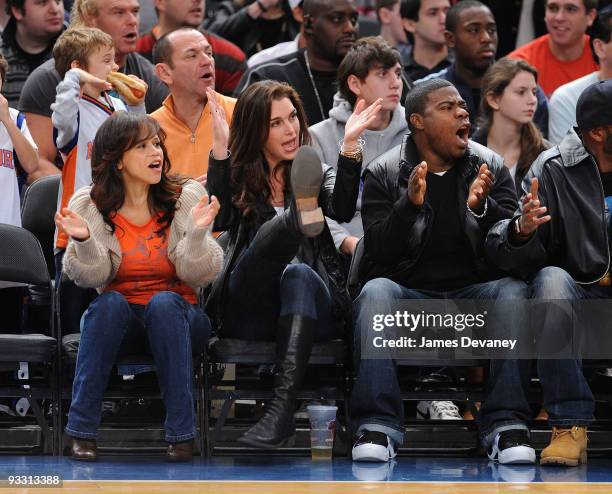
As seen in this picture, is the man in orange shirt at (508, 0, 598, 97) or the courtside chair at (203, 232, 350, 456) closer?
the courtside chair at (203, 232, 350, 456)

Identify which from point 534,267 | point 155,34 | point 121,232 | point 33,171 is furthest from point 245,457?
point 155,34

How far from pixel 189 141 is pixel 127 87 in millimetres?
440

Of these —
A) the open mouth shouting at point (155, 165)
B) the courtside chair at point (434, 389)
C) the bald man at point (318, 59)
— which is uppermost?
the bald man at point (318, 59)

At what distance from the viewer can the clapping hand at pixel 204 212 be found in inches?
236

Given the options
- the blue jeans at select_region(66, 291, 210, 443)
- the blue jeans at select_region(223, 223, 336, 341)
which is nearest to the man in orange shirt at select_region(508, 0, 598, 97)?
the blue jeans at select_region(223, 223, 336, 341)

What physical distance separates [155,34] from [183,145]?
1.94 metres

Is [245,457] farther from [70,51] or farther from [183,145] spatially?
[70,51]

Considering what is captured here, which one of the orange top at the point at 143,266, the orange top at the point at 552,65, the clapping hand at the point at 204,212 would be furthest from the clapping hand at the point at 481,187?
the orange top at the point at 552,65

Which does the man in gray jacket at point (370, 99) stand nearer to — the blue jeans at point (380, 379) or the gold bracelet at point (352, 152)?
the gold bracelet at point (352, 152)

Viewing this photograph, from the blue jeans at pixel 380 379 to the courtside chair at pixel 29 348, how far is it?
137 centimetres

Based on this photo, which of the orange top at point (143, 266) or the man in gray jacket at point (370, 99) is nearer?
the orange top at point (143, 266)

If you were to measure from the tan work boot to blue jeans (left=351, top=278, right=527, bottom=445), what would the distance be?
0.62 metres

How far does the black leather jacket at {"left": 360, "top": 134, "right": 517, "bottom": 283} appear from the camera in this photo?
20.5 feet

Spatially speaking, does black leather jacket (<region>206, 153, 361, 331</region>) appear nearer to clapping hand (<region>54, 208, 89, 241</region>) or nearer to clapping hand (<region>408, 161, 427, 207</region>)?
clapping hand (<region>408, 161, 427, 207</region>)
